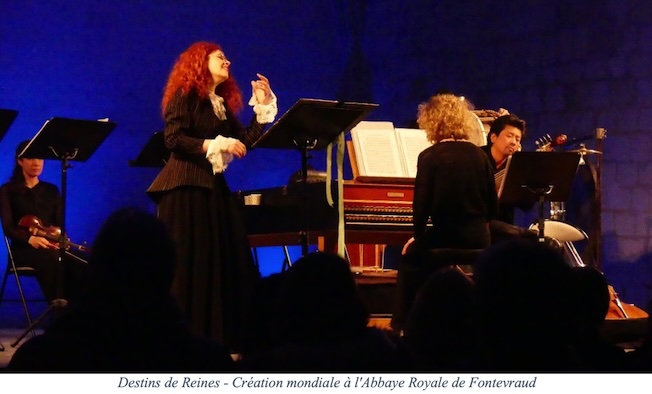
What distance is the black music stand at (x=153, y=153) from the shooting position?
6117 mm

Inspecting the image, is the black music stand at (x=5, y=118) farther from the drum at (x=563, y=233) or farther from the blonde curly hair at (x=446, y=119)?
the drum at (x=563, y=233)

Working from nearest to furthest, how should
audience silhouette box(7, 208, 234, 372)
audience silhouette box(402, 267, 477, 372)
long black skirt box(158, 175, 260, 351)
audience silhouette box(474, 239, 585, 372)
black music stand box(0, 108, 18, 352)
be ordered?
audience silhouette box(7, 208, 234, 372) → audience silhouette box(474, 239, 585, 372) → audience silhouette box(402, 267, 477, 372) → black music stand box(0, 108, 18, 352) → long black skirt box(158, 175, 260, 351)

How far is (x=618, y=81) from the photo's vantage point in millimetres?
7734

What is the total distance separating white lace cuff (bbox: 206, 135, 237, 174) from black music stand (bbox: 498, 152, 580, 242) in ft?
5.56

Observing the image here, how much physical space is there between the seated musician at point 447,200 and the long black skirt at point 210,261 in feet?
3.20

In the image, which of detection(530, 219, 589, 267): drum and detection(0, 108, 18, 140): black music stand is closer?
detection(0, 108, 18, 140): black music stand

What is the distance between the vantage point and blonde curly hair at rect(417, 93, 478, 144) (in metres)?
5.21

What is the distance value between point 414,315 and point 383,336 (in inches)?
5.6

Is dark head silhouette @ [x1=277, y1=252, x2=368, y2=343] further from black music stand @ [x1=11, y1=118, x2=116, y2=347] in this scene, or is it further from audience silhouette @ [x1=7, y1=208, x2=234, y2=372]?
black music stand @ [x1=11, y1=118, x2=116, y2=347]

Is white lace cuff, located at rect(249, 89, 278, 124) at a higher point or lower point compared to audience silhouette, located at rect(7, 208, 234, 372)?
higher

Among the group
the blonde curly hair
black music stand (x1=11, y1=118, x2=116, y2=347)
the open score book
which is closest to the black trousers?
black music stand (x1=11, y1=118, x2=116, y2=347)

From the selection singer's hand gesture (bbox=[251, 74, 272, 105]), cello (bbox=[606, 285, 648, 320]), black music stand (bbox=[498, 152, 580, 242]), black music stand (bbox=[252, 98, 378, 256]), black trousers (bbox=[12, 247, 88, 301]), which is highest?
singer's hand gesture (bbox=[251, 74, 272, 105])

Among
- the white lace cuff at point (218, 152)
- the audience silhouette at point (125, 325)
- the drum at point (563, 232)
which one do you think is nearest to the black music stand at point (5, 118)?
the white lace cuff at point (218, 152)

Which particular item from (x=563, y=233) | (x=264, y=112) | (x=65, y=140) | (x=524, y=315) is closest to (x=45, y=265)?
(x=65, y=140)
